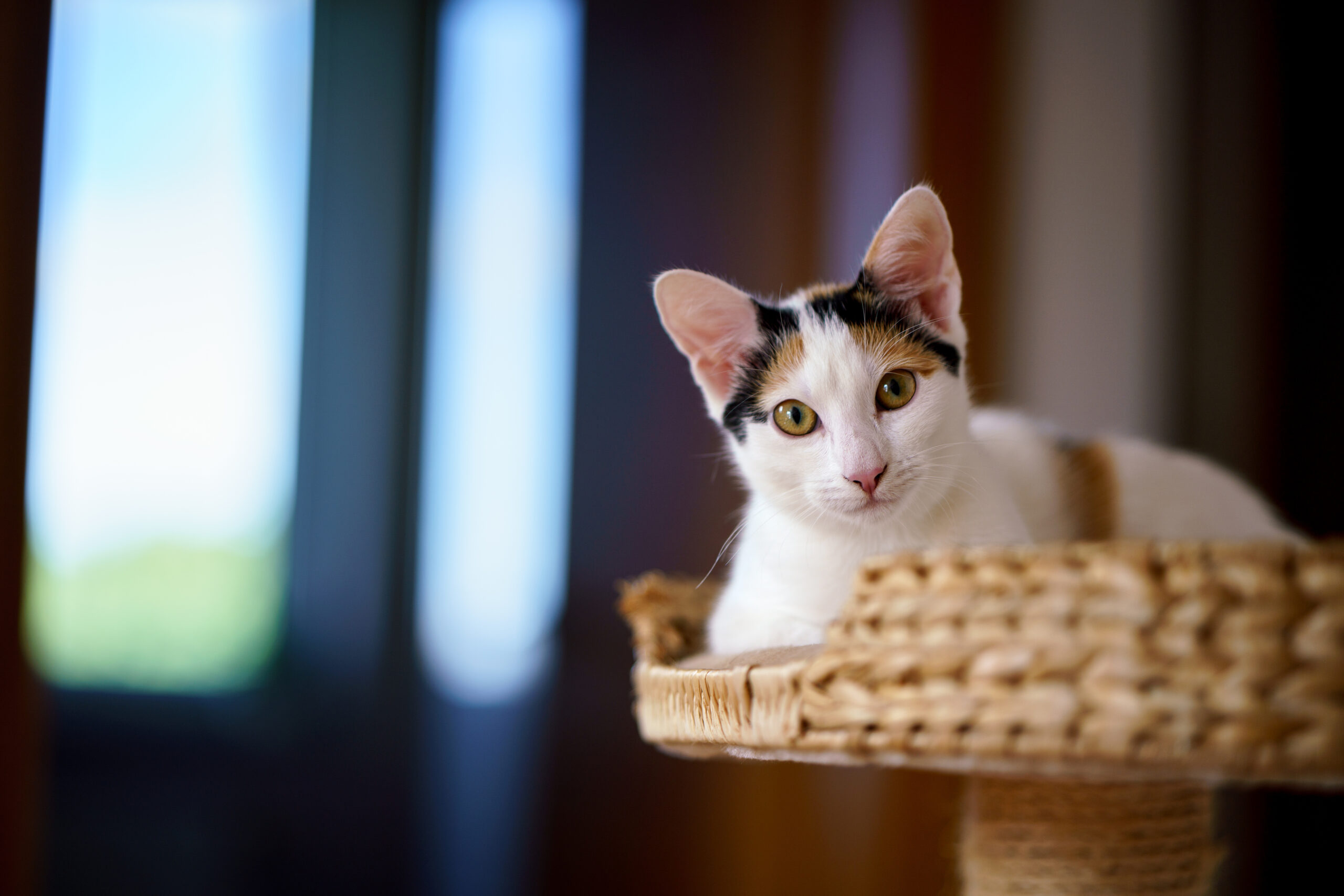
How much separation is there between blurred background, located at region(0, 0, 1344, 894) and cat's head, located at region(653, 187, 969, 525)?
3.62ft

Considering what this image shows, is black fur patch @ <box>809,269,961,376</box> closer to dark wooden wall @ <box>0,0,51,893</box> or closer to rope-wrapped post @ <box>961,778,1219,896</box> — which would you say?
rope-wrapped post @ <box>961,778,1219,896</box>

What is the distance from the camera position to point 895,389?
2.76ft

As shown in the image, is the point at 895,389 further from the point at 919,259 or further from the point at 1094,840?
the point at 1094,840

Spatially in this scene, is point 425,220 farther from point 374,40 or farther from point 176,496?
point 176,496

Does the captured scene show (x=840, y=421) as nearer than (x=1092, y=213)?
Yes

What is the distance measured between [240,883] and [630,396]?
142cm

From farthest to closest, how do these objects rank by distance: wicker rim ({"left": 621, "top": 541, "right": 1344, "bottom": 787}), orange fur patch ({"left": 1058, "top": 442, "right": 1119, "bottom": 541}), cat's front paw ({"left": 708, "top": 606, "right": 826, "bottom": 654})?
1. orange fur patch ({"left": 1058, "top": 442, "right": 1119, "bottom": 541})
2. cat's front paw ({"left": 708, "top": 606, "right": 826, "bottom": 654})
3. wicker rim ({"left": 621, "top": 541, "right": 1344, "bottom": 787})

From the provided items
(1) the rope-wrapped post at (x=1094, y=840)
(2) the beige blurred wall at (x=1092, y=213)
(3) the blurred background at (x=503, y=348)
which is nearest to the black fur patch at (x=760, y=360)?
(1) the rope-wrapped post at (x=1094, y=840)

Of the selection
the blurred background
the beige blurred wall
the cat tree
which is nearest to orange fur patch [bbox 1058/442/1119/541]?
the cat tree

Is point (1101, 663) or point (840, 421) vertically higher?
point (840, 421)

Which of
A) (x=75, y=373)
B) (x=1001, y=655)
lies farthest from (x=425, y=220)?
(x=1001, y=655)

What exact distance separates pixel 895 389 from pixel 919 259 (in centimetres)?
12

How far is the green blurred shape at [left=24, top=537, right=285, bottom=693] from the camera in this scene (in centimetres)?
213

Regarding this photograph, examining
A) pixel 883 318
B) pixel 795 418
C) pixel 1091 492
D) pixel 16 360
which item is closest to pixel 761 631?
pixel 795 418
